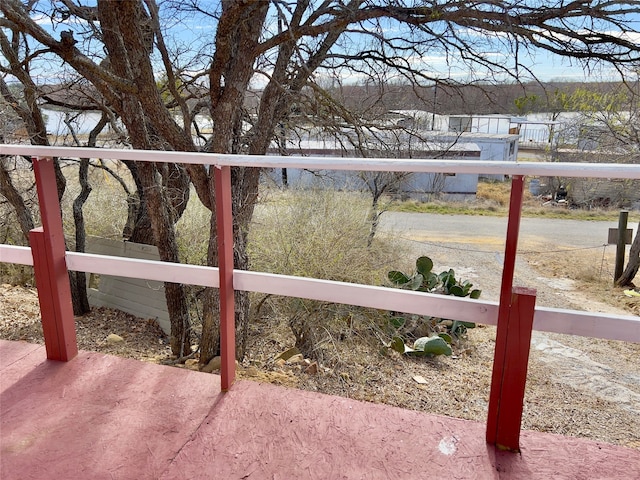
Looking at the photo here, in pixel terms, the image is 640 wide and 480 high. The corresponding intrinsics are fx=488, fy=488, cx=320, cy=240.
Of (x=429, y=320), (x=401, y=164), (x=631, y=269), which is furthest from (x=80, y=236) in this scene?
(x=631, y=269)

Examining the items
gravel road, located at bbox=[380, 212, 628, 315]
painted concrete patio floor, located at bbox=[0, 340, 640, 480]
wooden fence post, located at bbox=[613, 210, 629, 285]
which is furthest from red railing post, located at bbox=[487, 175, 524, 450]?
wooden fence post, located at bbox=[613, 210, 629, 285]

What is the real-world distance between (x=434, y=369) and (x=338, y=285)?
5.44 meters

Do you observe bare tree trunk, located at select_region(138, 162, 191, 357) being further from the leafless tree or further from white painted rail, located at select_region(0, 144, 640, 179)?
white painted rail, located at select_region(0, 144, 640, 179)

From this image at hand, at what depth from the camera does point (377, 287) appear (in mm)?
1727

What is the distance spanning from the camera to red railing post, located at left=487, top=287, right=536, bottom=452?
1.47 m

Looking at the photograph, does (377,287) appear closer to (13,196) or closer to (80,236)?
(13,196)

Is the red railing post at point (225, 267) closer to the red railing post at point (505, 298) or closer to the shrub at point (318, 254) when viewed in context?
the red railing post at point (505, 298)

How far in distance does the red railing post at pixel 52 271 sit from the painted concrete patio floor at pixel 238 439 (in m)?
0.17

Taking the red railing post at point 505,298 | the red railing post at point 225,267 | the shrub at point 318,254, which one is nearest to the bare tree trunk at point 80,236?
the shrub at point 318,254

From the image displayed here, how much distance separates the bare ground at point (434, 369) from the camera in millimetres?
5293

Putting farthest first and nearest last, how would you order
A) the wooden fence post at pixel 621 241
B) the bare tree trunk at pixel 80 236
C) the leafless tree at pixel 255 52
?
the wooden fence post at pixel 621 241
the bare tree trunk at pixel 80 236
the leafless tree at pixel 255 52

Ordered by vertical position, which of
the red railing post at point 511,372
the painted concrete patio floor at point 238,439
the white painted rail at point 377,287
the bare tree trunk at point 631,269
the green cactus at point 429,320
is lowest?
the bare tree trunk at point 631,269

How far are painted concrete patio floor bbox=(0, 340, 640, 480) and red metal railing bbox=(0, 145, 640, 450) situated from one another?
0.41 feet

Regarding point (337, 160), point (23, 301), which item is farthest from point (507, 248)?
point (23, 301)
